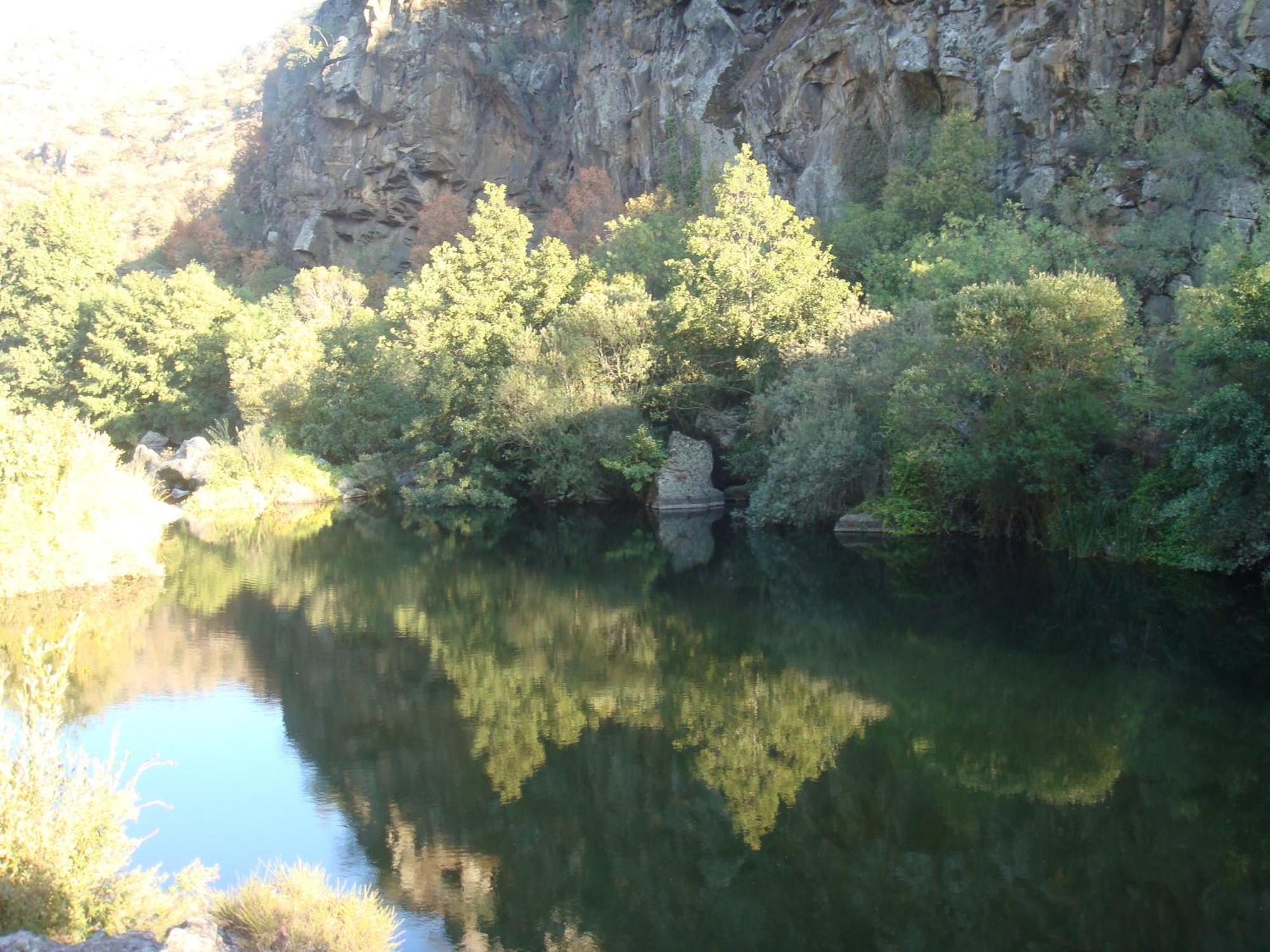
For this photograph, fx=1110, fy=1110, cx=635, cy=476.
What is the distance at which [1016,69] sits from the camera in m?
38.5

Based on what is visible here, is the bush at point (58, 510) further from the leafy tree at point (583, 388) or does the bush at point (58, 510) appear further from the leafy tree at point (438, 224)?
the leafy tree at point (438, 224)

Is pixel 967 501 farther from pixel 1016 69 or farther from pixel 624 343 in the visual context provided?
pixel 1016 69

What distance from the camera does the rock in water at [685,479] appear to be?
35.8m

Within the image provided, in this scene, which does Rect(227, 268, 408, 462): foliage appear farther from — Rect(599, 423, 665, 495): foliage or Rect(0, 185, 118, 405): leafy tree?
Rect(599, 423, 665, 495): foliage

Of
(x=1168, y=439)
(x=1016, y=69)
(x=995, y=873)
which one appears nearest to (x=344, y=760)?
(x=995, y=873)

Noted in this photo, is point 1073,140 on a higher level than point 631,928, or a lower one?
higher

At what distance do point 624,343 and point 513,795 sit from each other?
2628cm

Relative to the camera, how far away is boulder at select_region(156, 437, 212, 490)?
40594 mm

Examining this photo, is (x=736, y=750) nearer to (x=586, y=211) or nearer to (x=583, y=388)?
(x=583, y=388)

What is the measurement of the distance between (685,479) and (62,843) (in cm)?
2926

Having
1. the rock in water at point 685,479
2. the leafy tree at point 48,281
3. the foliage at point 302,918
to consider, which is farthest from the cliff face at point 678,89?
the foliage at point 302,918

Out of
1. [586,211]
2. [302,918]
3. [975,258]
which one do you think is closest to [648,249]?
[975,258]

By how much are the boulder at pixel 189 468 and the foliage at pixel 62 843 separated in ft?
113

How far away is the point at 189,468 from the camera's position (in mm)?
40969
